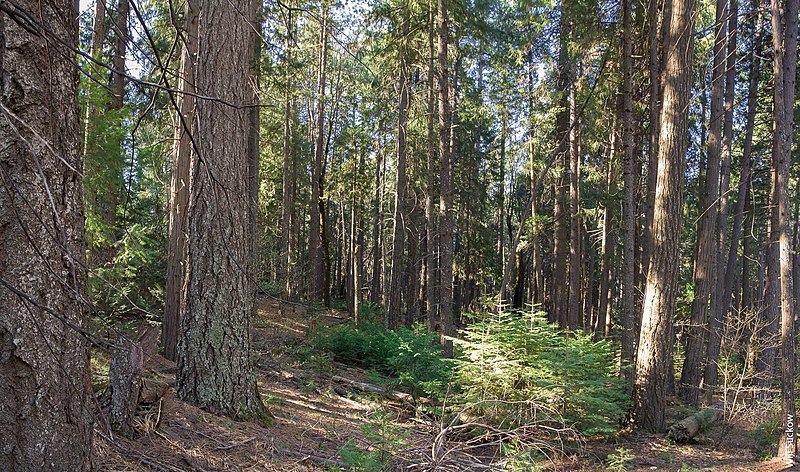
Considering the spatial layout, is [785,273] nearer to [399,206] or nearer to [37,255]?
[37,255]

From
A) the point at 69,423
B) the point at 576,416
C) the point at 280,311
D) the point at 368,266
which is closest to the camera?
the point at 69,423

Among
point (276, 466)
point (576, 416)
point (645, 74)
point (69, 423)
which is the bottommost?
point (576, 416)

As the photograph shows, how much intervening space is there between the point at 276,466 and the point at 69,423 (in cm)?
235

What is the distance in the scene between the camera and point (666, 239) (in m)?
9.05

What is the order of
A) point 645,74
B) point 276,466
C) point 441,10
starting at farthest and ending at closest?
point 645,74 → point 441,10 → point 276,466

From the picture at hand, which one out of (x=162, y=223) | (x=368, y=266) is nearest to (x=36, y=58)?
(x=162, y=223)

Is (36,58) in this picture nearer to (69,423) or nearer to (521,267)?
(69,423)

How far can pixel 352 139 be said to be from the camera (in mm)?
22828

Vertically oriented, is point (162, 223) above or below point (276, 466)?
above

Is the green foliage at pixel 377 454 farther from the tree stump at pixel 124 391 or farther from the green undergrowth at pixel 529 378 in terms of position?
the green undergrowth at pixel 529 378

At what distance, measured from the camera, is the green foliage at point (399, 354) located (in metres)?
9.12

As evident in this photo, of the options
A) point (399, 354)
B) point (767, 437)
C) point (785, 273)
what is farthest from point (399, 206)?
point (767, 437)

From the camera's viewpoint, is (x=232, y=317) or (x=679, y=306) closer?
(x=232, y=317)

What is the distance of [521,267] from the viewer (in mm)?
22672
